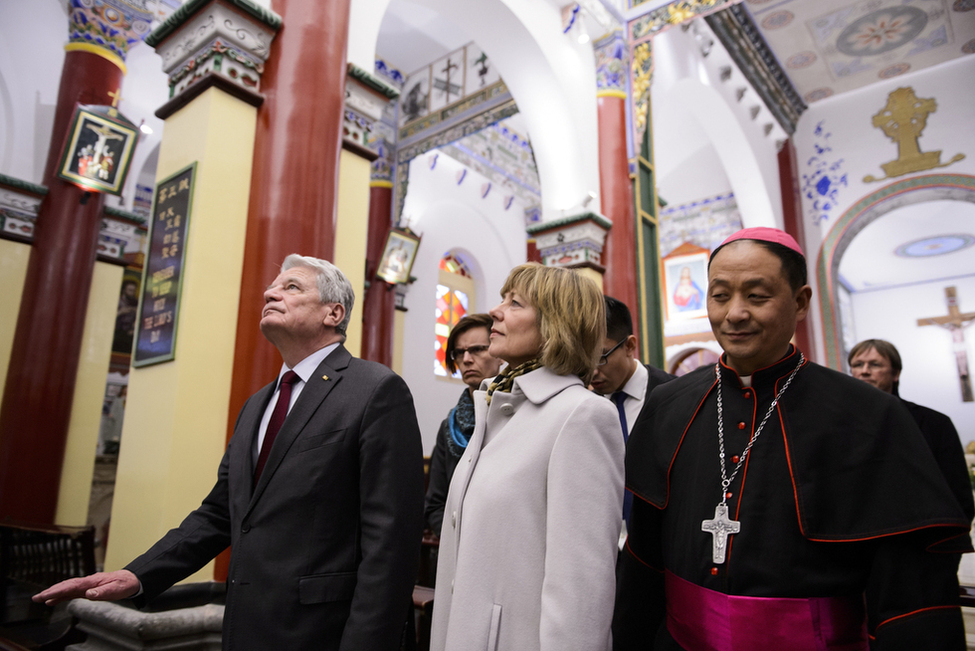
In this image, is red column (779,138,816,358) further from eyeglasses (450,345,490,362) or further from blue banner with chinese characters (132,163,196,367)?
blue banner with chinese characters (132,163,196,367)

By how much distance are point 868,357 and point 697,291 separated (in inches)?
420

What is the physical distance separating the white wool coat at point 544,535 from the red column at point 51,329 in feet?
20.3

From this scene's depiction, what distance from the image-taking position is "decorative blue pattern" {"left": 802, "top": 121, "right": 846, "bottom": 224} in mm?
11016

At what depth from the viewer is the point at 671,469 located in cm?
143

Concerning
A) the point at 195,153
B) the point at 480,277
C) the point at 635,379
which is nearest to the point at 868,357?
the point at 635,379

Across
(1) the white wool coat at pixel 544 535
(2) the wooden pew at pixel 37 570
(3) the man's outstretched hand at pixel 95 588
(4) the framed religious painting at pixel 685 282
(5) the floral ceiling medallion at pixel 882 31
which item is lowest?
(2) the wooden pew at pixel 37 570

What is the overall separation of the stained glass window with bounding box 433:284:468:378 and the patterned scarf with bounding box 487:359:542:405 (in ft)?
33.6

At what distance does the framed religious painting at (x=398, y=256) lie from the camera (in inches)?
390

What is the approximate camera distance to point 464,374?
2893mm

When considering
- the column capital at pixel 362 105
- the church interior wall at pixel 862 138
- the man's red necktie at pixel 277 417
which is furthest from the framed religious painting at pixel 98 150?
the church interior wall at pixel 862 138

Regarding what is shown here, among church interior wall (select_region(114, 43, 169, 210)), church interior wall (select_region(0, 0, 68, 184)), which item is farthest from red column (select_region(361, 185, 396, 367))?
church interior wall (select_region(0, 0, 68, 184))

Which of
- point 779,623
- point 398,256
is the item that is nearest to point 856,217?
point 398,256

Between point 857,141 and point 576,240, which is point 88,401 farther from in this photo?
point 857,141

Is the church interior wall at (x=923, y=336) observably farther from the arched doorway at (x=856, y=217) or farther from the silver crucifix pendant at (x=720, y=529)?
the silver crucifix pendant at (x=720, y=529)
